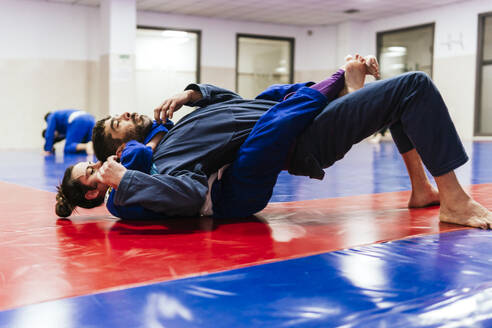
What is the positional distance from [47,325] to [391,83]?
1343 mm

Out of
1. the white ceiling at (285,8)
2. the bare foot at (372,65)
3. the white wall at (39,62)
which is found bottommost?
the bare foot at (372,65)

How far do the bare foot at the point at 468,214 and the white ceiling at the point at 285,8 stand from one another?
349 inches

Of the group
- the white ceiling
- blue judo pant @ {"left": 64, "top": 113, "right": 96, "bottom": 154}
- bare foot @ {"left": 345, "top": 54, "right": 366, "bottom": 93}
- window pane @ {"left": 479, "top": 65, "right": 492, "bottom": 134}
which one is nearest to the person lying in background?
blue judo pant @ {"left": 64, "top": 113, "right": 96, "bottom": 154}

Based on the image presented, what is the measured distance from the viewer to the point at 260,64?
12.6m

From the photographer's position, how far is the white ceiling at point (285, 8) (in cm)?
1012

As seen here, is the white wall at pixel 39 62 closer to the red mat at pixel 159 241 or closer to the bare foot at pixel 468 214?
the red mat at pixel 159 241

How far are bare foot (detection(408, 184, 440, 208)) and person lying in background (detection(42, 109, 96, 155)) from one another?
5.27 metres

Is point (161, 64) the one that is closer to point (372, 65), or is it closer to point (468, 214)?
point (372, 65)

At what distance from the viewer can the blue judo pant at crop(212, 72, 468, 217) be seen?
1771 millimetres

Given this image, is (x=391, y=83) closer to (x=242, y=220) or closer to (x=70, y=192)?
(x=242, y=220)

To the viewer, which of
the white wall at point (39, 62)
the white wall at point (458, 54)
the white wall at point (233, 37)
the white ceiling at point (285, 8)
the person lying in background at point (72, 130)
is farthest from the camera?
the white wall at point (233, 37)

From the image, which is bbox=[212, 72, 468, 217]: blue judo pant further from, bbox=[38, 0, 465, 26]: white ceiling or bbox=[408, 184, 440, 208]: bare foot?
bbox=[38, 0, 465, 26]: white ceiling

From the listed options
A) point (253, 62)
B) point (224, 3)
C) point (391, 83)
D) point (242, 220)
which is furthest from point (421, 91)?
point (253, 62)

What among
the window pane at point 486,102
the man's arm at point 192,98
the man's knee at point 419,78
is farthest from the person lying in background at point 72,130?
the window pane at point 486,102
